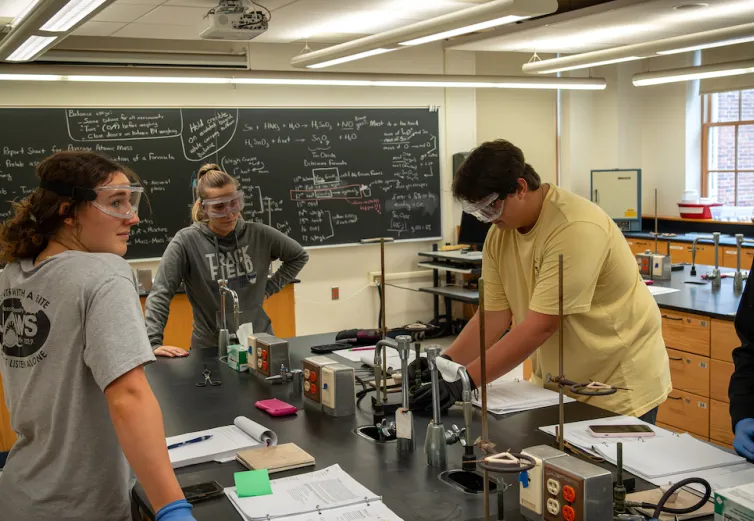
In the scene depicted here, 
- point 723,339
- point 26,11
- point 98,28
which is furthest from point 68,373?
point 98,28

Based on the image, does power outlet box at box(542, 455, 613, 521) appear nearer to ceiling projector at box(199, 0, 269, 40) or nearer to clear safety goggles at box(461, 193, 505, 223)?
clear safety goggles at box(461, 193, 505, 223)

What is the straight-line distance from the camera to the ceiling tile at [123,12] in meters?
4.74

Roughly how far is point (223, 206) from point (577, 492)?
2.33 metres

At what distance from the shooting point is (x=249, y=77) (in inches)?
210

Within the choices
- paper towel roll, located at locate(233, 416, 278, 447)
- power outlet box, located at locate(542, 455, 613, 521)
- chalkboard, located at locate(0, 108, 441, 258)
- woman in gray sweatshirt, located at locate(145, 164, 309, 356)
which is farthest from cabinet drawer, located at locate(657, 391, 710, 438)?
chalkboard, located at locate(0, 108, 441, 258)

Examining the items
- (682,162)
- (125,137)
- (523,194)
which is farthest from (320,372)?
(682,162)

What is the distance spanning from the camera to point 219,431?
2.31m

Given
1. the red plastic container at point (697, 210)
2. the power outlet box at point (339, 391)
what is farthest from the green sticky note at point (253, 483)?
the red plastic container at point (697, 210)

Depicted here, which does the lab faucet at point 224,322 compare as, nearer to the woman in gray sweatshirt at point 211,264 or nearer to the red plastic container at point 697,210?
the woman in gray sweatshirt at point 211,264

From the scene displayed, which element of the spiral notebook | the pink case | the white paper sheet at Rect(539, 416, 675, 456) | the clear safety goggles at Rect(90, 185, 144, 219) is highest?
the clear safety goggles at Rect(90, 185, 144, 219)

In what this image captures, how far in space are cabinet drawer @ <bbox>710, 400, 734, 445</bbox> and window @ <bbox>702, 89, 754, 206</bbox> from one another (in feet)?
14.5

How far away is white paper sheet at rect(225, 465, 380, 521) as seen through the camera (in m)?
1.74

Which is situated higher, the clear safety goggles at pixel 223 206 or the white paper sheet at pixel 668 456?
the clear safety goggles at pixel 223 206

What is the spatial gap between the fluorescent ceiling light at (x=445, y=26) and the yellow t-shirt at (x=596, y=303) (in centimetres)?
115
